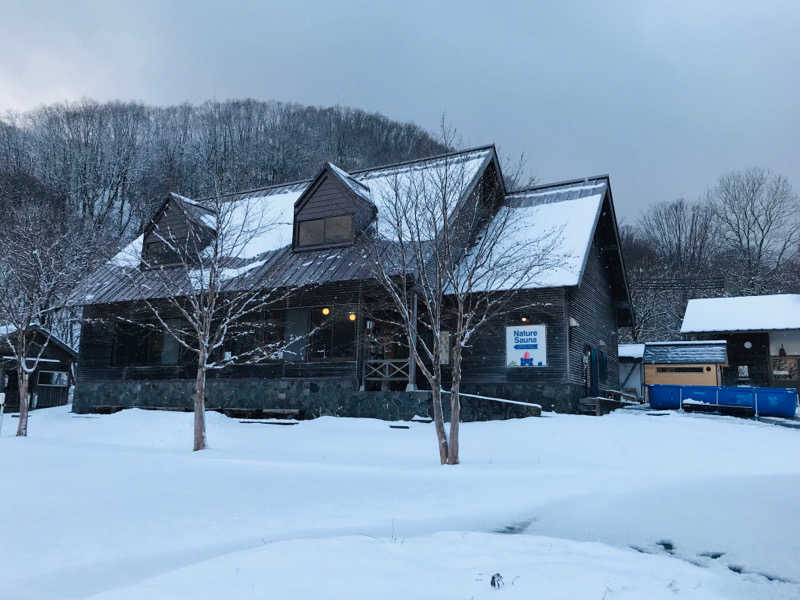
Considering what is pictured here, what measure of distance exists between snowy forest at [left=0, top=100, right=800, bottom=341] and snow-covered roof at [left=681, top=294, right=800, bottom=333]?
394 cm

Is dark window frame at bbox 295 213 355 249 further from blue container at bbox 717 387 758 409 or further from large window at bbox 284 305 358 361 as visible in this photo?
blue container at bbox 717 387 758 409

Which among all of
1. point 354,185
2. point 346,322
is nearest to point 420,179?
point 354,185

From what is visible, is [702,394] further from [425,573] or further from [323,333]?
[425,573]

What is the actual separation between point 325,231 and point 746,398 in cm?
1566

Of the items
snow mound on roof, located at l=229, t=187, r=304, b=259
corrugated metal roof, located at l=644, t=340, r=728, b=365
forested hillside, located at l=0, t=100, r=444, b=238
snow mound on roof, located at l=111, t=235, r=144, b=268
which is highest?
forested hillside, located at l=0, t=100, r=444, b=238

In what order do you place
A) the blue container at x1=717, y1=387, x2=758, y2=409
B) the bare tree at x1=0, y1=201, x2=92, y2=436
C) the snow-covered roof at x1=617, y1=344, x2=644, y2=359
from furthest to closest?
1. the snow-covered roof at x1=617, y1=344, x2=644, y2=359
2. the blue container at x1=717, y1=387, x2=758, y2=409
3. the bare tree at x1=0, y1=201, x2=92, y2=436

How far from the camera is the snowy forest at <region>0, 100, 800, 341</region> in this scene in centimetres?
4669

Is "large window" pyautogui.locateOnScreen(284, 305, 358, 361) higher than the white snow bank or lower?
higher

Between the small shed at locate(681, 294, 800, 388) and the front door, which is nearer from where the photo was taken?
the front door

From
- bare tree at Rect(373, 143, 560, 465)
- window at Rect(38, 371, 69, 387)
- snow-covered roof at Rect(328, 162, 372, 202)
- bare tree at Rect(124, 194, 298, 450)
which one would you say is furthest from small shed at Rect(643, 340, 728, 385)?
window at Rect(38, 371, 69, 387)

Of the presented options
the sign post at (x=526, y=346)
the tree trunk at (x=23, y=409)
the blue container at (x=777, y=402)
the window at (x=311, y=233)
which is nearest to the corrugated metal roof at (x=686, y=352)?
the blue container at (x=777, y=402)

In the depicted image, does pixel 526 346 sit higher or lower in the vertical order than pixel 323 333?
lower

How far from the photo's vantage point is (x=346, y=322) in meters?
21.2

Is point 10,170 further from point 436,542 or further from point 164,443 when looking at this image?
point 436,542
